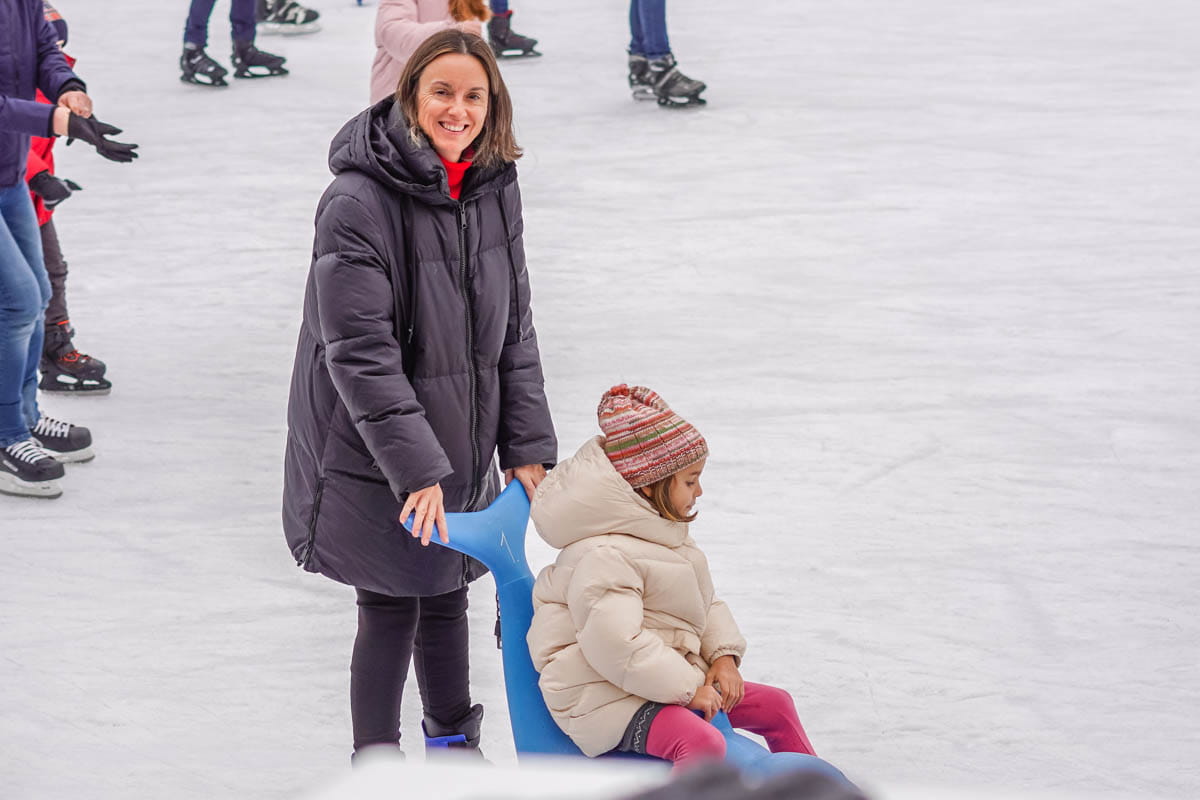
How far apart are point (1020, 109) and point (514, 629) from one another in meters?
5.61

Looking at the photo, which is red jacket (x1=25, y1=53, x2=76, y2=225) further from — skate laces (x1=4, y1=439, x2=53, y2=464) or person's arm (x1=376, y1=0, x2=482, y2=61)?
→ person's arm (x1=376, y1=0, x2=482, y2=61)

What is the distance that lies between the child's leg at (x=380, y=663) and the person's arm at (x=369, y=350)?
296 mm

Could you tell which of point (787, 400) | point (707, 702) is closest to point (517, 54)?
point (787, 400)

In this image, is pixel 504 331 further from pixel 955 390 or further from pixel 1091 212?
pixel 1091 212

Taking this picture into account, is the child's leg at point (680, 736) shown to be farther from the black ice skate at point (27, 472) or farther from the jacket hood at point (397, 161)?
the black ice skate at point (27, 472)

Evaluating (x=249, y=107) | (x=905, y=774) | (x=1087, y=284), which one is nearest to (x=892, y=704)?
(x=905, y=774)

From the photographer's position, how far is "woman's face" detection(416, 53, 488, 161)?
2.17m

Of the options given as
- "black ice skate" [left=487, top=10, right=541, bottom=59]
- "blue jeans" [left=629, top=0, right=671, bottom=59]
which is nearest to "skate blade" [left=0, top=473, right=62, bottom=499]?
"blue jeans" [left=629, top=0, right=671, bottom=59]

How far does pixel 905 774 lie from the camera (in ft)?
8.60

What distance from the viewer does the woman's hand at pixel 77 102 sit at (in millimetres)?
3404

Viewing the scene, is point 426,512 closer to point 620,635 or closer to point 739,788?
point 620,635

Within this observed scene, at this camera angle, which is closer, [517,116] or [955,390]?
[955,390]

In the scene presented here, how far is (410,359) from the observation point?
225 cm

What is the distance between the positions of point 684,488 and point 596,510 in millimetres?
132
